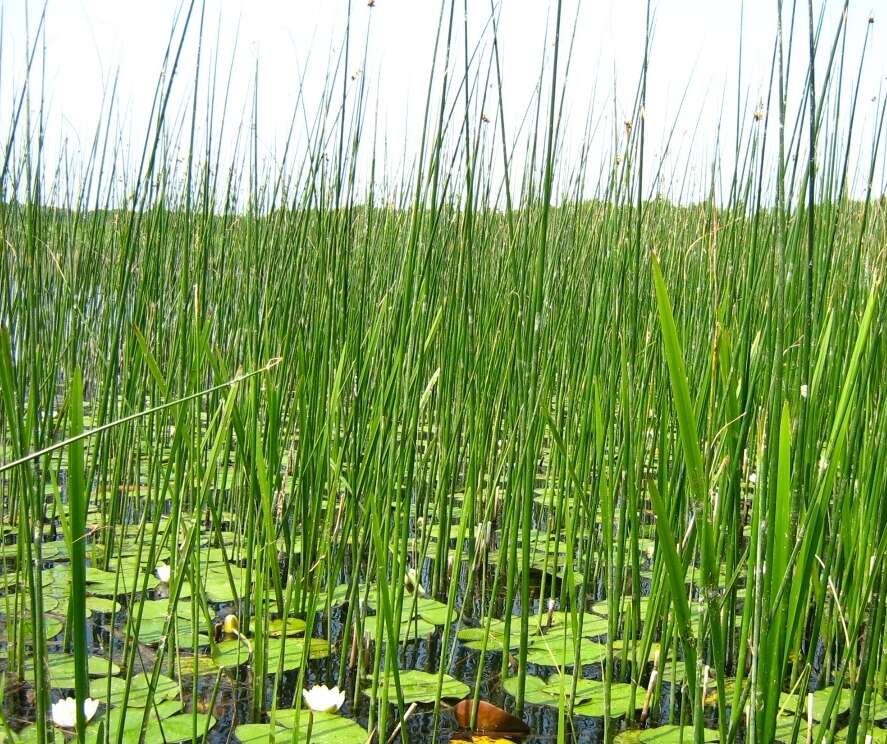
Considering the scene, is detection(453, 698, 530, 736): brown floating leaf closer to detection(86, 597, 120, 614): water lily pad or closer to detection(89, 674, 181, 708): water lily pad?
detection(89, 674, 181, 708): water lily pad

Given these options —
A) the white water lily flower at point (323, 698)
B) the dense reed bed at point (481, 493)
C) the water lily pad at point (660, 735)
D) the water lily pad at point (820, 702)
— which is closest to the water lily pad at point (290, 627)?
the dense reed bed at point (481, 493)

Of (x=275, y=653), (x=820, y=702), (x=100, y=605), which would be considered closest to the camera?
(x=820, y=702)

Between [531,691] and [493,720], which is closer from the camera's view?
[493,720]

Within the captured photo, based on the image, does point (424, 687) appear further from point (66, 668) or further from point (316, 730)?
point (66, 668)

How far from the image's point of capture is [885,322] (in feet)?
3.59

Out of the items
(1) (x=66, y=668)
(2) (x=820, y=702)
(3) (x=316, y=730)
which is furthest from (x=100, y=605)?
(2) (x=820, y=702)

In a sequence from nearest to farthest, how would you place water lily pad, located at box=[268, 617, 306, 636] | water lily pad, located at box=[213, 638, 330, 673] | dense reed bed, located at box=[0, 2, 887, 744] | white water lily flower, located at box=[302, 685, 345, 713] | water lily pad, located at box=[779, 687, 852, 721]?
dense reed bed, located at box=[0, 2, 887, 744], white water lily flower, located at box=[302, 685, 345, 713], water lily pad, located at box=[779, 687, 852, 721], water lily pad, located at box=[213, 638, 330, 673], water lily pad, located at box=[268, 617, 306, 636]

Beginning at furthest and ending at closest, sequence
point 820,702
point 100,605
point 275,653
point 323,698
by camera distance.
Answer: point 100,605 < point 275,653 < point 820,702 < point 323,698

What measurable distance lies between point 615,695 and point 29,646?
34.6 inches

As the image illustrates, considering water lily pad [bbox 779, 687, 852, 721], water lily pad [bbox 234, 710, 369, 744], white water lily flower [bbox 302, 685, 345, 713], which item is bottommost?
water lily pad [bbox 234, 710, 369, 744]

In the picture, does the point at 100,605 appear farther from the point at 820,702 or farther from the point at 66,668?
the point at 820,702

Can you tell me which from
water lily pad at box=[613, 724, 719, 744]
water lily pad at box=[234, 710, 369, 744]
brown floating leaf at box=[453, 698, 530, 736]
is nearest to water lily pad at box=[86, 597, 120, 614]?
water lily pad at box=[234, 710, 369, 744]

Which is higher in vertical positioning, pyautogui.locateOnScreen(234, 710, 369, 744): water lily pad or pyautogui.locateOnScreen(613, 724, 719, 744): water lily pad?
pyautogui.locateOnScreen(613, 724, 719, 744): water lily pad

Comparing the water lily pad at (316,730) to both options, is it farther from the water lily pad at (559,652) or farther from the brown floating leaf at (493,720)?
the water lily pad at (559,652)
